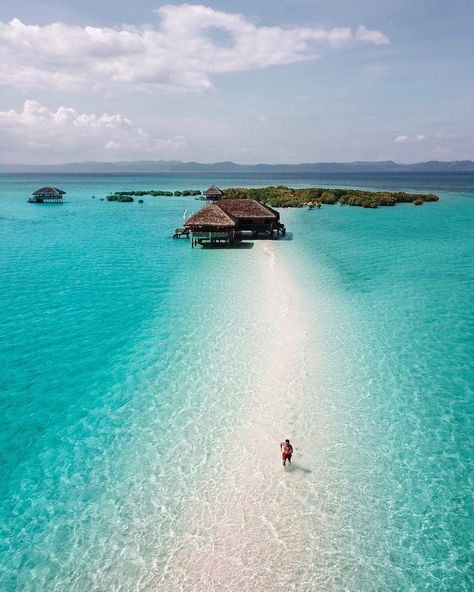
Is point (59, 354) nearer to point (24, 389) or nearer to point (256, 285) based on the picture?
point (24, 389)

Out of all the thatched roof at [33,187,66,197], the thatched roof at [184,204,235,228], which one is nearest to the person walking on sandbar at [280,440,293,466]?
the thatched roof at [184,204,235,228]

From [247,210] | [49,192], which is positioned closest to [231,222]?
[247,210]

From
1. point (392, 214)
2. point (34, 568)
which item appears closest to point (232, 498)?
point (34, 568)

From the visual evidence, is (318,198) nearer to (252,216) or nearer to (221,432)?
(252,216)

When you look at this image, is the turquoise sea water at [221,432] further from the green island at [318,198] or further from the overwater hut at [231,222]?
the green island at [318,198]

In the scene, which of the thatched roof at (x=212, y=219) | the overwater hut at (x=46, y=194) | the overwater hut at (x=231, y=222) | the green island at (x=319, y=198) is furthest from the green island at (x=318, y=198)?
the thatched roof at (x=212, y=219)
